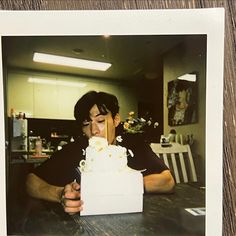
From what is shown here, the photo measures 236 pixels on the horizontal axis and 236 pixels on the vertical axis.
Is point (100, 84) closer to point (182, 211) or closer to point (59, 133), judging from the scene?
point (59, 133)

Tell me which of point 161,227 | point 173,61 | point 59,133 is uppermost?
point 173,61

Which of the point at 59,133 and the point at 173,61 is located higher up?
the point at 173,61

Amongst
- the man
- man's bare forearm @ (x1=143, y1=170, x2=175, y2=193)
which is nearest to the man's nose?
the man

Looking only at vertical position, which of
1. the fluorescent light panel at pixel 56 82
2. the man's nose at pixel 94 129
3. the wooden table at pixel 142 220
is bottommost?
the wooden table at pixel 142 220

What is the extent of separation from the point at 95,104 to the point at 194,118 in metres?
0.15

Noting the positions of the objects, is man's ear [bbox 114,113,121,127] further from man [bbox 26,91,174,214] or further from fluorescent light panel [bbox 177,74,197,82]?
fluorescent light panel [bbox 177,74,197,82]

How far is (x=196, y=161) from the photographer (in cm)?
41

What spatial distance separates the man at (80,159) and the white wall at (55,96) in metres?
0.01

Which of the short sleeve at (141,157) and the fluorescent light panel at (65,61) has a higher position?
the fluorescent light panel at (65,61)

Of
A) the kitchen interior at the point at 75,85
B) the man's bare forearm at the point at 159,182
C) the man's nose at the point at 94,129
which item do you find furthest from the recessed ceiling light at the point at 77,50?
the man's bare forearm at the point at 159,182

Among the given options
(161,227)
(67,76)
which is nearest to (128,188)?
(161,227)

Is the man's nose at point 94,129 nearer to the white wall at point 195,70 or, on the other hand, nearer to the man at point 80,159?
the man at point 80,159

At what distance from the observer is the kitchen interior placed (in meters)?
0.40

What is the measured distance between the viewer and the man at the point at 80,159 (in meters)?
0.41
